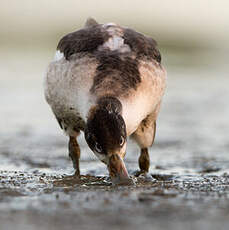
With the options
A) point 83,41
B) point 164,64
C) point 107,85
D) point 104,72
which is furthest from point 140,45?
point 164,64

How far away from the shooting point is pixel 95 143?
20.9ft

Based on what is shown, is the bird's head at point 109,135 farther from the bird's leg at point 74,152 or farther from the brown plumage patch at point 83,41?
the bird's leg at point 74,152

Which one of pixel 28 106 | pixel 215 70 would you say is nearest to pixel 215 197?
pixel 28 106

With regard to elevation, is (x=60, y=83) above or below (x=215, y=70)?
above

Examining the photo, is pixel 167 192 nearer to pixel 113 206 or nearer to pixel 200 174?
pixel 113 206

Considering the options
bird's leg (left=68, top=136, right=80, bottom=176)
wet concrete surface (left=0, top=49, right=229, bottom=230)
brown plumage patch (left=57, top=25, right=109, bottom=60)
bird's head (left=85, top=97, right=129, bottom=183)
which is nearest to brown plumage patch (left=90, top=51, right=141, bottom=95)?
brown plumage patch (left=57, top=25, right=109, bottom=60)

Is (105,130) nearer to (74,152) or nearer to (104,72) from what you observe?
(104,72)

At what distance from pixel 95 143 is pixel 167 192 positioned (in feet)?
2.73

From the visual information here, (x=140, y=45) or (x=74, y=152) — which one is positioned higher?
(x=140, y=45)

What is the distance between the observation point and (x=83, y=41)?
7926mm

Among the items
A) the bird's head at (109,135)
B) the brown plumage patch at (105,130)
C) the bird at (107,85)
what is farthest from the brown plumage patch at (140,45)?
the brown plumage patch at (105,130)

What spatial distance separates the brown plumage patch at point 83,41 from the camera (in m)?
7.84

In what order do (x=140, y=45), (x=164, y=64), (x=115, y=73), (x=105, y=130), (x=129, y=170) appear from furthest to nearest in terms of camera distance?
1. (x=164, y=64)
2. (x=129, y=170)
3. (x=140, y=45)
4. (x=115, y=73)
5. (x=105, y=130)

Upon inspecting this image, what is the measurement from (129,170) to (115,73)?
1912 mm
